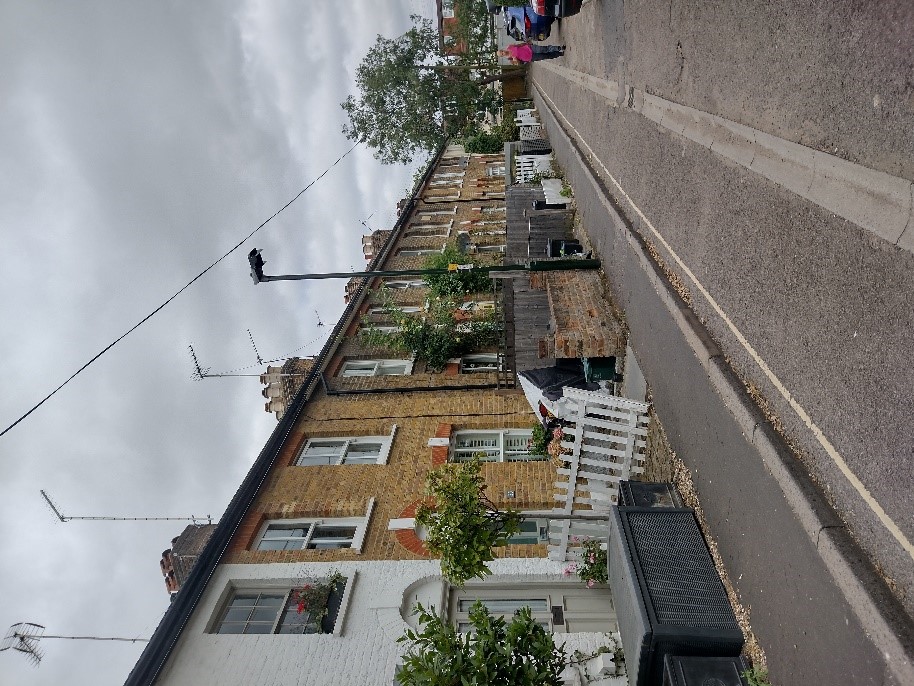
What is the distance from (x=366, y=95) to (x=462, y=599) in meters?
40.0

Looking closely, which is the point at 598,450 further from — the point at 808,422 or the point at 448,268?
the point at 448,268

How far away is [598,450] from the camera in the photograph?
29.0ft

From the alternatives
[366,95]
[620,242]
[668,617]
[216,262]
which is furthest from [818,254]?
[366,95]

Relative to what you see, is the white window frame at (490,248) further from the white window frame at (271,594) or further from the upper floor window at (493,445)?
the white window frame at (271,594)

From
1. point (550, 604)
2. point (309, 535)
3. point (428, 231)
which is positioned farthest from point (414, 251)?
point (550, 604)

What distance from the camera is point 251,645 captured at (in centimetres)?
929

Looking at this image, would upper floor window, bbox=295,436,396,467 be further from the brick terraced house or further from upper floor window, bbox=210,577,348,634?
upper floor window, bbox=210,577,348,634

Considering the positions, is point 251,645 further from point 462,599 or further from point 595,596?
point 595,596

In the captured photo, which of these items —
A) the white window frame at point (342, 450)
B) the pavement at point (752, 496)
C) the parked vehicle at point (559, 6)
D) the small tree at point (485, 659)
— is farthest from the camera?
the parked vehicle at point (559, 6)

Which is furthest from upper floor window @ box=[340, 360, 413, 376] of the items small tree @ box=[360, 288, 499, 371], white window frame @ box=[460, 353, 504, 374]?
white window frame @ box=[460, 353, 504, 374]

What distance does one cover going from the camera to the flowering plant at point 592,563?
928 cm

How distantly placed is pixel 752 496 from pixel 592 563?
4.36 meters

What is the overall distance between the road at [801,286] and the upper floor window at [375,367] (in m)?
9.66

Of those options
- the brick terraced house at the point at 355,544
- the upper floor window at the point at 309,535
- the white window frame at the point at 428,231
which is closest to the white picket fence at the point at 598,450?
the brick terraced house at the point at 355,544
